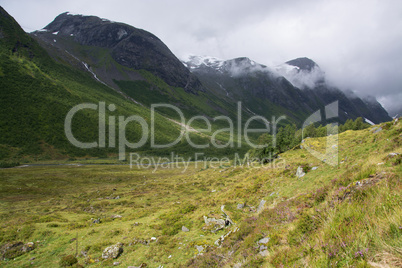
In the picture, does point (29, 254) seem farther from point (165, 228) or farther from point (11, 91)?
point (11, 91)

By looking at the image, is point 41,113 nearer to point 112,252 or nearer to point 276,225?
point 112,252

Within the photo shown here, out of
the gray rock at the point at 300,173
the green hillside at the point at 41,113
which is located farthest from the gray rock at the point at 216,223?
the green hillside at the point at 41,113

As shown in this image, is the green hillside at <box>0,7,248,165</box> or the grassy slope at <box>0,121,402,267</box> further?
the green hillside at <box>0,7,248,165</box>

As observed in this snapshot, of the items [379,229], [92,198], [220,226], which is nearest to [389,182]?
[379,229]

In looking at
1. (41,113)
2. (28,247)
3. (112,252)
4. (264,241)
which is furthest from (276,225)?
(41,113)

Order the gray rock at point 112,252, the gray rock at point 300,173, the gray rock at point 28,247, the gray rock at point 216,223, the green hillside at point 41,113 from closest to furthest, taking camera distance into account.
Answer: the gray rock at point 112,252 → the gray rock at point 216,223 → the gray rock at point 28,247 → the gray rock at point 300,173 → the green hillside at point 41,113

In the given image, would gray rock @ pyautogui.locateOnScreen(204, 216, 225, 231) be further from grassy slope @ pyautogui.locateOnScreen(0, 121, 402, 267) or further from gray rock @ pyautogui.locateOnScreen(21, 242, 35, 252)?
gray rock @ pyautogui.locateOnScreen(21, 242, 35, 252)

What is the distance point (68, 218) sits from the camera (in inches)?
819

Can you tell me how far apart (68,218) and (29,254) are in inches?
326

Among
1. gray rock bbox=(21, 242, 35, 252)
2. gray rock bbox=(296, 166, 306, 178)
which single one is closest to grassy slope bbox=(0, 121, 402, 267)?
gray rock bbox=(21, 242, 35, 252)

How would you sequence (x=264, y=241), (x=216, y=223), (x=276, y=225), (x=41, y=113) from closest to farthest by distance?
1. (x=264, y=241)
2. (x=276, y=225)
3. (x=216, y=223)
4. (x=41, y=113)

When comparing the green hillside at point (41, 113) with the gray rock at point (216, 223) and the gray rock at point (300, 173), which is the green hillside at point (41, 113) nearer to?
the gray rock at point (216, 223)

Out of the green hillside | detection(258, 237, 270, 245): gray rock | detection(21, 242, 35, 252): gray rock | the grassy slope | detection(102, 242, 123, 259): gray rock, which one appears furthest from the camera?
the green hillside

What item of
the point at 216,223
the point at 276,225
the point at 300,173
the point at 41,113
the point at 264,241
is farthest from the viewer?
the point at 41,113
